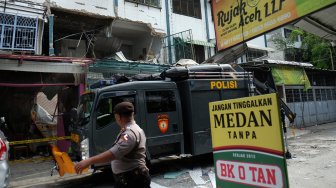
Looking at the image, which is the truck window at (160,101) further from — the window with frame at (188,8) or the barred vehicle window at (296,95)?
the barred vehicle window at (296,95)

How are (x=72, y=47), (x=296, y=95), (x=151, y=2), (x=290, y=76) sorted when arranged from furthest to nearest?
(x=296, y=95)
(x=290, y=76)
(x=151, y=2)
(x=72, y=47)

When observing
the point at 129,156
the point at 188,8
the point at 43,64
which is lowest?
the point at 129,156

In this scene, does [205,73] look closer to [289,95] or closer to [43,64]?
[43,64]

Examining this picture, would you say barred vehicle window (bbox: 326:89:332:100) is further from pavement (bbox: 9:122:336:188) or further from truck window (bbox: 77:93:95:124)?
truck window (bbox: 77:93:95:124)

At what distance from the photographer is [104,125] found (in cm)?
677

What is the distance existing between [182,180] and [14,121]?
879cm

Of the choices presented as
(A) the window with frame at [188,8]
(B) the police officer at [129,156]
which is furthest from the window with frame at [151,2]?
(B) the police officer at [129,156]

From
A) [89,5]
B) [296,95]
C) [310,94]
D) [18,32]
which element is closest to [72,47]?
[89,5]

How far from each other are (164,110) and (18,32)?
5.78 metres

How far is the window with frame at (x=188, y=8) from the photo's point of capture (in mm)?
15205

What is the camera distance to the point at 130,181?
10.1 ft

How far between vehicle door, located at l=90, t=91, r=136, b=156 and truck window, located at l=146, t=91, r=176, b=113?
33.9 inches

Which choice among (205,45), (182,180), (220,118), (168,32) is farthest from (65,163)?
(205,45)

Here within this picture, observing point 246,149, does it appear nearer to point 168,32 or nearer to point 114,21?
point 114,21
